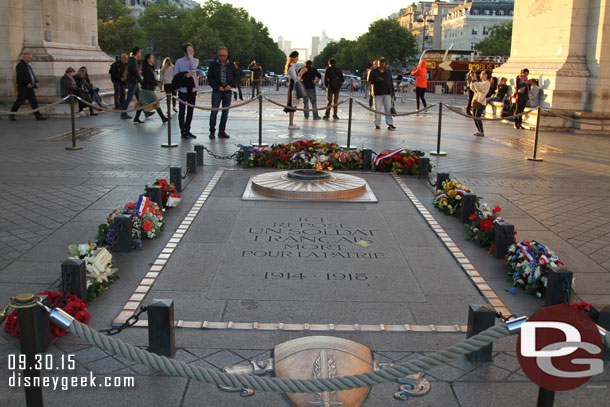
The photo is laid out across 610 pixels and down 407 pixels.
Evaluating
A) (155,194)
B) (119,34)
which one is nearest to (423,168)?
(155,194)

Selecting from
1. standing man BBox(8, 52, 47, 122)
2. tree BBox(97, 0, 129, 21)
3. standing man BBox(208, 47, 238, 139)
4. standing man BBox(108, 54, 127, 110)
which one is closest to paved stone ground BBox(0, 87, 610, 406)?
standing man BBox(8, 52, 47, 122)

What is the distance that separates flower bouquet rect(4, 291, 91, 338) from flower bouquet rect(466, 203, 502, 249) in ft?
12.8

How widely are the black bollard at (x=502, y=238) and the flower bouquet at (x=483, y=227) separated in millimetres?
216

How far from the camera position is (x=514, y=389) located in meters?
3.65

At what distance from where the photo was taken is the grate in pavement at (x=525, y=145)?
534 inches

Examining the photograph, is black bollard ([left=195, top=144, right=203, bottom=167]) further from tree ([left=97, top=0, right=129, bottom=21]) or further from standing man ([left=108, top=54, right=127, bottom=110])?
tree ([left=97, top=0, right=129, bottom=21])

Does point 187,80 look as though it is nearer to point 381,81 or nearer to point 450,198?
point 381,81

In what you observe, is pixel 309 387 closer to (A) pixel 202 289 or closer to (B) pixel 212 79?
(A) pixel 202 289

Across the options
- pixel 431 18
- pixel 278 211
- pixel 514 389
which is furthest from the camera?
pixel 431 18

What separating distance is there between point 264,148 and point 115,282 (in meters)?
5.95

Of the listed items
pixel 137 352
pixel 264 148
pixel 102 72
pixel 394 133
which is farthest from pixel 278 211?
pixel 102 72

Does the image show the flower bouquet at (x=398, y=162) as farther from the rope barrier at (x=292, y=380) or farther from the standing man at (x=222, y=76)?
the rope barrier at (x=292, y=380)

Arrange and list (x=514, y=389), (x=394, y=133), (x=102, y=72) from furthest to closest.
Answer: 1. (x=102, y=72)
2. (x=394, y=133)
3. (x=514, y=389)
